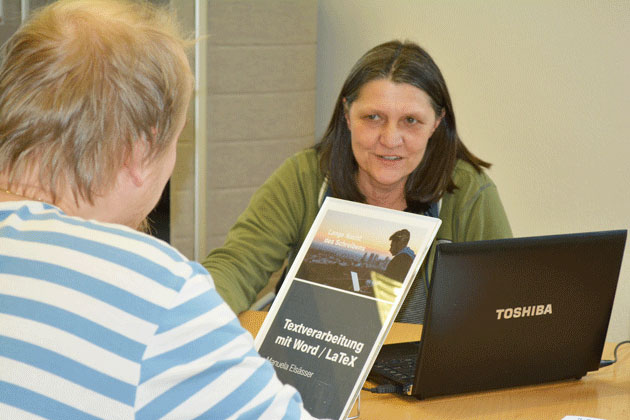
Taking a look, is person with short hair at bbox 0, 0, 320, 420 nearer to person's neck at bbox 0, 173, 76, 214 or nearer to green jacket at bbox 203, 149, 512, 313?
person's neck at bbox 0, 173, 76, 214

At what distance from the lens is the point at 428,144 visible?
7.11 ft

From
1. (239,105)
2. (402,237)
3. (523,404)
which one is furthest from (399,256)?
(239,105)

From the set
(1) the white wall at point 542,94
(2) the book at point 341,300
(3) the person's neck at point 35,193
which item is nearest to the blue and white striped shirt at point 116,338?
(3) the person's neck at point 35,193

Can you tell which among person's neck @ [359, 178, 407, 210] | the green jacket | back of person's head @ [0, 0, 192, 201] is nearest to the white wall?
the green jacket

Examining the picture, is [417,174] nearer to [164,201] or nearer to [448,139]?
[448,139]

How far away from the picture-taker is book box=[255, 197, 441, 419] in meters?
1.24

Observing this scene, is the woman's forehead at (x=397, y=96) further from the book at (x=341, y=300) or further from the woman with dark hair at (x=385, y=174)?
the book at (x=341, y=300)

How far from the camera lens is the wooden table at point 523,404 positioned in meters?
1.38

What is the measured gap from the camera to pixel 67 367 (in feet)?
2.43

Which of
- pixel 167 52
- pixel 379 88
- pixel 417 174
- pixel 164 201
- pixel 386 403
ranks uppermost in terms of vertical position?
pixel 167 52

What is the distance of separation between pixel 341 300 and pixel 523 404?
0.41 meters

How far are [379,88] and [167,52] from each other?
3.91 ft

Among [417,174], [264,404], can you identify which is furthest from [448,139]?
[264,404]

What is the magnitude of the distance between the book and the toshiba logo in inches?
9.4
